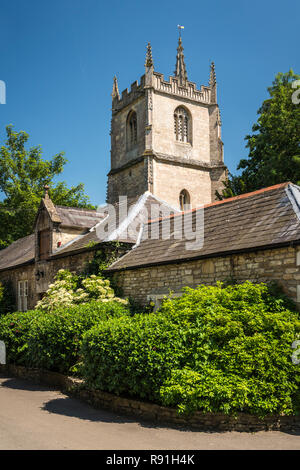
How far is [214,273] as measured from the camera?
10766mm

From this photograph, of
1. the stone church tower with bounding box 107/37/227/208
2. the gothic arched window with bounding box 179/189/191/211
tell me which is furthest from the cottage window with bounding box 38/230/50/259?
the gothic arched window with bounding box 179/189/191/211

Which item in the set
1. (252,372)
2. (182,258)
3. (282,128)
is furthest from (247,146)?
(252,372)

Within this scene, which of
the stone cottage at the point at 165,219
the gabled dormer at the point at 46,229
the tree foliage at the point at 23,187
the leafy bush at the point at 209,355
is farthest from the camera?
the tree foliage at the point at 23,187

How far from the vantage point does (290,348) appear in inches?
303

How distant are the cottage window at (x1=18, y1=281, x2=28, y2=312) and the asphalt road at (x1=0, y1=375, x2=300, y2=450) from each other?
1344 centimetres

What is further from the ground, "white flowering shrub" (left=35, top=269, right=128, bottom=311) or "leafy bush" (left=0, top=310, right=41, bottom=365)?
"white flowering shrub" (left=35, top=269, right=128, bottom=311)

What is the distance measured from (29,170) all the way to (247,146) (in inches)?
762

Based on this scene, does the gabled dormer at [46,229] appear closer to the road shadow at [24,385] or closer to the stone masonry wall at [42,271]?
the stone masonry wall at [42,271]

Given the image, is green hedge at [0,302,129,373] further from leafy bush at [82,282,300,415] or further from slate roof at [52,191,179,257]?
slate roof at [52,191,179,257]

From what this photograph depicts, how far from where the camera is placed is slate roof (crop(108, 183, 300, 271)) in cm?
974

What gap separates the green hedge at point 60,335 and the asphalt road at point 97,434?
208 cm

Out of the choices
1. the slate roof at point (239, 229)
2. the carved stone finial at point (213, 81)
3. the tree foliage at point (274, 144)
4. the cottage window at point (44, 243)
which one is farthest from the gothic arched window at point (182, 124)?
the slate roof at point (239, 229)

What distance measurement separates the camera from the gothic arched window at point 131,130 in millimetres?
37906
